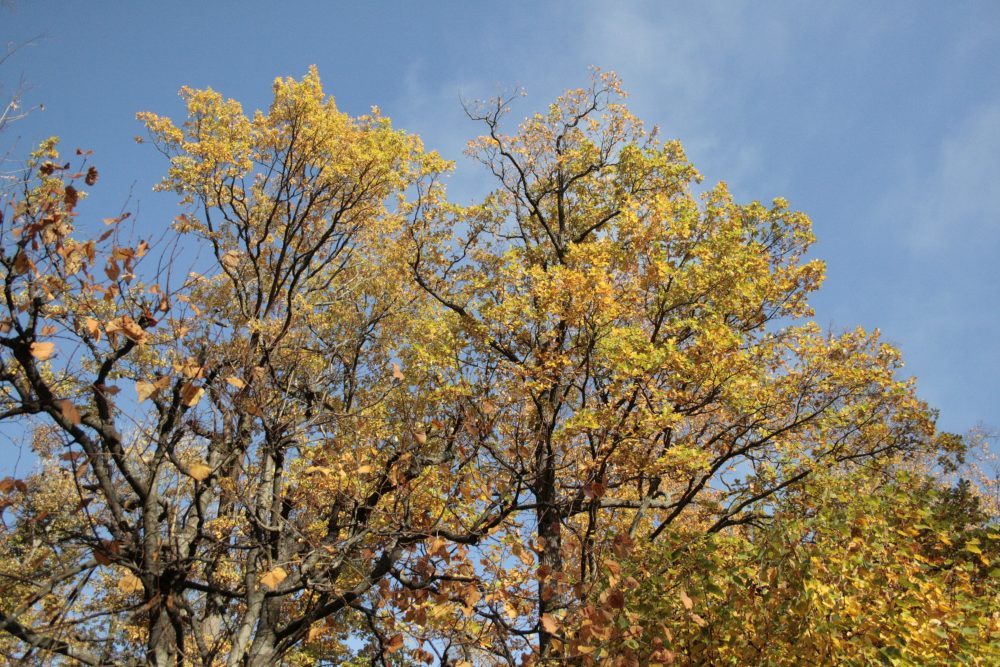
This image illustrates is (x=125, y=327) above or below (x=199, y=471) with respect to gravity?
above

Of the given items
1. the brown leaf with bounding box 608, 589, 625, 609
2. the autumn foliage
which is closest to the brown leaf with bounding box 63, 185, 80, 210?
the autumn foliage

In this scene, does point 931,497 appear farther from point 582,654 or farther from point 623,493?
point 623,493

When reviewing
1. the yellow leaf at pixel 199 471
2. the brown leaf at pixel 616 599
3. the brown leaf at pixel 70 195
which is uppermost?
the brown leaf at pixel 70 195

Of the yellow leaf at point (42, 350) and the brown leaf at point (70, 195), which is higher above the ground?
the brown leaf at point (70, 195)

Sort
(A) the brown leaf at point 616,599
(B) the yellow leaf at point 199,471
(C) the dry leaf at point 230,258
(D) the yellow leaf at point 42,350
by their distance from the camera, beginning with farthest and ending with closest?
(C) the dry leaf at point 230,258
(A) the brown leaf at point 616,599
(B) the yellow leaf at point 199,471
(D) the yellow leaf at point 42,350

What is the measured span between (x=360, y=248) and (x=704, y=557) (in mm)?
8270

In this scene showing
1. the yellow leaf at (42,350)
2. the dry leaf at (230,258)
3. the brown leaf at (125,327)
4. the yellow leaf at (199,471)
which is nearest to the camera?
the yellow leaf at (42,350)

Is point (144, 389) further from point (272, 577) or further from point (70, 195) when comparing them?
point (272, 577)

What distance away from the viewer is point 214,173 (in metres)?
9.64

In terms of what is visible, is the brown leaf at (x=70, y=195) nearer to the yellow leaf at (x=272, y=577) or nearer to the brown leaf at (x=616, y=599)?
the yellow leaf at (x=272, y=577)

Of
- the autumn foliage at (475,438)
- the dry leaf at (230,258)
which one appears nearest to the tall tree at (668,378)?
the autumn foliage at (475,438)

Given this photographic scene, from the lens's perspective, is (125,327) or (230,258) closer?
(125,327)

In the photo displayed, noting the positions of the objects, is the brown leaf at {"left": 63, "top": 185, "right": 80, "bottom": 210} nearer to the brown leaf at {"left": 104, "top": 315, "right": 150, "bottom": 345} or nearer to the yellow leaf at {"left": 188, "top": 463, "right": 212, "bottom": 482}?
the brown leaf at {"left": 104, "top": 315, "right": 150, "bottom": 345}

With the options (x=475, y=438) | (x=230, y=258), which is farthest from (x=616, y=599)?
(x=230, y=258)
